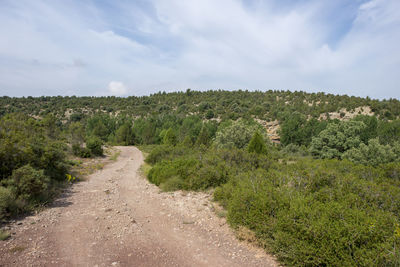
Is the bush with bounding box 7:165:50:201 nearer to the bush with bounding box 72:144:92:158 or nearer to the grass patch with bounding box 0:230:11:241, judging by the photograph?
the grass patch with bounding box 0:230:11:241

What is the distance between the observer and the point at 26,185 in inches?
284

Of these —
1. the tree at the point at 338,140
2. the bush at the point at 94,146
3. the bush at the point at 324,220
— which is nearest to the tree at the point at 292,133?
the tree at the point at 338,140

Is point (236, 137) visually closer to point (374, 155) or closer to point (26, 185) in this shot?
point (374, 155)

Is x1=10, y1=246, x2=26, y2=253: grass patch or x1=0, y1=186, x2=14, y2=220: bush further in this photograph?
x1=0, y1=186, x2=14, y2=220: bush

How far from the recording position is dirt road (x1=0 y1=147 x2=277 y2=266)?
4.50 metres

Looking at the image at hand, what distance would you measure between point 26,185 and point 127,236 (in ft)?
14.8

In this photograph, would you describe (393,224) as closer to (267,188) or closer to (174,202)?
(267,188)

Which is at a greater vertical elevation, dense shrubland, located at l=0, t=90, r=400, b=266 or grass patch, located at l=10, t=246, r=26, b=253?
dense shrubland, located at l=0, t=90, r=400, b=266

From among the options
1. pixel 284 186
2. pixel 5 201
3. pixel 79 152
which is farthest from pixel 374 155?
pixel 79 152

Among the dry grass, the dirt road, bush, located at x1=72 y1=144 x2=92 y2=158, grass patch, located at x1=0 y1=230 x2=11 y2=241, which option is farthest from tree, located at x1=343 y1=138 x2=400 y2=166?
bush, located at x1=72 y1=144 x2=92 y2=158

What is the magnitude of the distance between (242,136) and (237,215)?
63.0ft

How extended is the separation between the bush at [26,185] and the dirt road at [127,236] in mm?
759

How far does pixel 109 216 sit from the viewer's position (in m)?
6.79

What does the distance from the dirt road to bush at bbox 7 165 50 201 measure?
76cm
